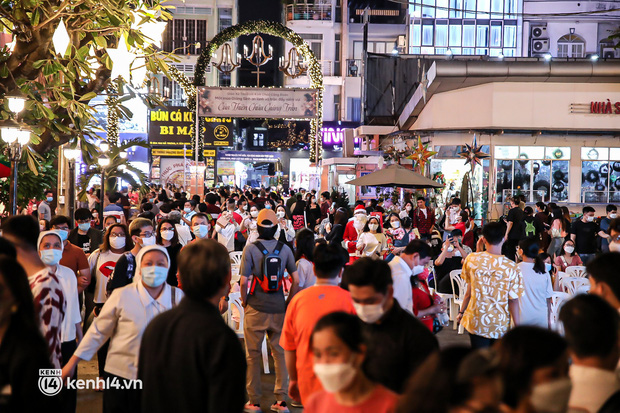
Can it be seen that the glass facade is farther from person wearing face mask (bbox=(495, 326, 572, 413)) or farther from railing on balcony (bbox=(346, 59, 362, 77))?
person wearing face mask (bbox=(495, 326, 572, 413))

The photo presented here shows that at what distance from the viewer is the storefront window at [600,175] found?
2423cm

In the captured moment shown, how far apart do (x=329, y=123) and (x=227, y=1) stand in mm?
12738

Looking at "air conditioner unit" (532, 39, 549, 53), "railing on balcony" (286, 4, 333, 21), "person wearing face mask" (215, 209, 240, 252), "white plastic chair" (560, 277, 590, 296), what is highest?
"railing on balcony" (286, 4, 333, 21)

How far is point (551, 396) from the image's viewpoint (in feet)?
7.45

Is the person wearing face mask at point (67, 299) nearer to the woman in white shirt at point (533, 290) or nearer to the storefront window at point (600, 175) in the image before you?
the woman in white shirt at point (533, 290)

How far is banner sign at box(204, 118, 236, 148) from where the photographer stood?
37531 mm

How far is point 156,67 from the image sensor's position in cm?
715

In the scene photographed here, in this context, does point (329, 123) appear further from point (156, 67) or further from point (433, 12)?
point (156, 67)

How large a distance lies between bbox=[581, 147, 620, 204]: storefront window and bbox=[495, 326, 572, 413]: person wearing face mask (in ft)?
76.9

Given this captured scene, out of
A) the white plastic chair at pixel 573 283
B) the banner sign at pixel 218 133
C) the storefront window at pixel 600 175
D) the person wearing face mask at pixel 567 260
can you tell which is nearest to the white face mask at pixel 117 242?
the white plastic chair at pixel 573 283

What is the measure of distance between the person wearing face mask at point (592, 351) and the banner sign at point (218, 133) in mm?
34886

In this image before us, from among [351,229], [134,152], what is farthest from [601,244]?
[134,152]

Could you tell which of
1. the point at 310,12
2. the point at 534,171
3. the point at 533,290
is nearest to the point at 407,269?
the point at 533,290

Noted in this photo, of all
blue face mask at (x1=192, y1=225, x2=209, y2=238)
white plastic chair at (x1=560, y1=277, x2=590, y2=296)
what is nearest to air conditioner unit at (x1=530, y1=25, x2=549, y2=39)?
white plastic chair at (x1=560, y1=277, x2=590, y2=296)
